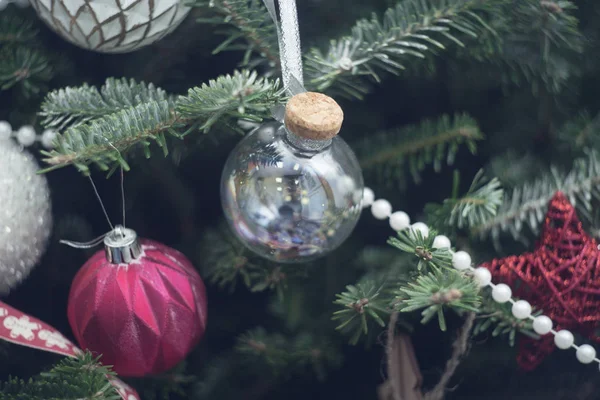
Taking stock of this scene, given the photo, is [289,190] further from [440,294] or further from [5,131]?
[5,131]

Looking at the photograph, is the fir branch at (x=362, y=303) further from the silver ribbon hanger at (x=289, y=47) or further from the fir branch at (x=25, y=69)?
the fir branch at (x=25, y=69)

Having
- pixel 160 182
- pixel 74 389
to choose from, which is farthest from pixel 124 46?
pixel 74 389

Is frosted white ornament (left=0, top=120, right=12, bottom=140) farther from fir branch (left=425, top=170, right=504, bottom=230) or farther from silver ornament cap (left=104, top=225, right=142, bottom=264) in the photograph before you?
fir branch (left=425, top=170, right=504, bottom=230)

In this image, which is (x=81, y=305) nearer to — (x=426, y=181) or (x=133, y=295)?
(x=133, y=295)

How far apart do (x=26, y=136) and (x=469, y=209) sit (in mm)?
434

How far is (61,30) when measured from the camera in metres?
0.59

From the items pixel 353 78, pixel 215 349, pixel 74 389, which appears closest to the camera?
pixel 74 389

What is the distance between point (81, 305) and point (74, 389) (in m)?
0.09

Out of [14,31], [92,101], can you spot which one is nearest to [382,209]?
[92,101]

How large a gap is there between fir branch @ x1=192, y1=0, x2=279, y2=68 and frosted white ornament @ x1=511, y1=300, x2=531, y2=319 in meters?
0.32

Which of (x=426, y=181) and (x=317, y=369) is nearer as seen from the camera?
(x=317, y=369)

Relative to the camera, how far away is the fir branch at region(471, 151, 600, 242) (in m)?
0.65

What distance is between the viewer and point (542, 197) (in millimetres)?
655

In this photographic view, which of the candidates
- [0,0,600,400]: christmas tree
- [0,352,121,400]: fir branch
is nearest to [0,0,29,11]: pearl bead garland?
[0,0,600,400]: christmas tree
